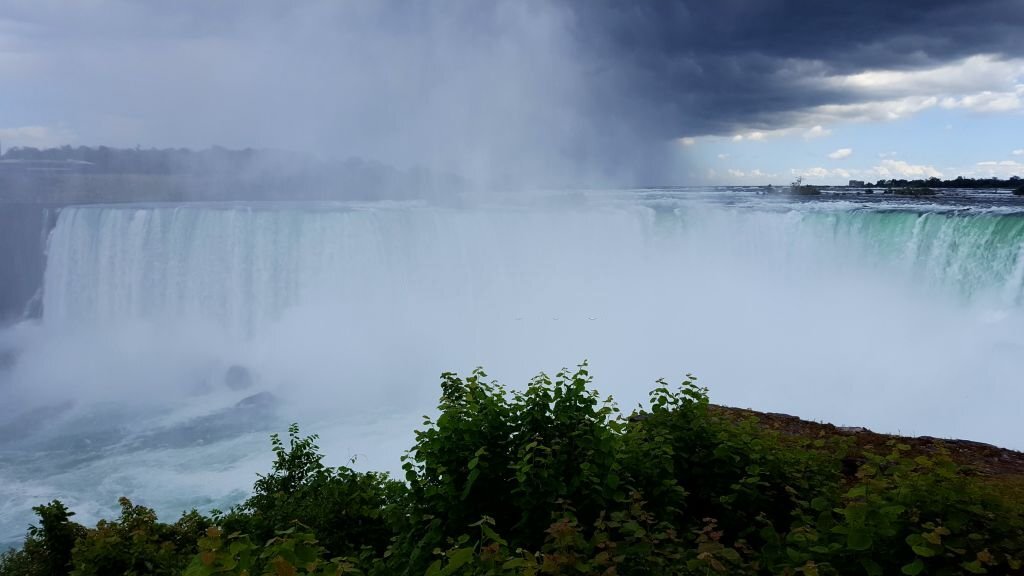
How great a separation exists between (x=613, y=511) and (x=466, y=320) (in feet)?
67.0

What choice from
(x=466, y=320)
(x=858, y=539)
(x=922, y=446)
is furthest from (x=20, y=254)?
(x=858, y=539)

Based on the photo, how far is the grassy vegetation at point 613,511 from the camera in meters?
3.43

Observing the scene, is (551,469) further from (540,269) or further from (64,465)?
(540,269)

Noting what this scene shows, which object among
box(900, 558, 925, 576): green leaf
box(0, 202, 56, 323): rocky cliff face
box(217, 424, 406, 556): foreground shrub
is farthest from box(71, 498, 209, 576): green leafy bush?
box(0, 202, 56, 323): rocky cliff face

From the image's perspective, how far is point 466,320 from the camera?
24.9 metres

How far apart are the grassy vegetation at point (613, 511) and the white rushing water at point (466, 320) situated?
28.8 feet

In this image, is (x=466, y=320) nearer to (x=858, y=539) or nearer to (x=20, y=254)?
(x=20, y=254)

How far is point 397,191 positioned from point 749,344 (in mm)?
28875

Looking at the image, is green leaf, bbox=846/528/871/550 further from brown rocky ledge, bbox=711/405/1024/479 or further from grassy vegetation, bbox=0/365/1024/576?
brown rocky ledge, bbox=711/405/1024/479

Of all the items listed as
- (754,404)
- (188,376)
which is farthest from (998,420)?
(188,376)

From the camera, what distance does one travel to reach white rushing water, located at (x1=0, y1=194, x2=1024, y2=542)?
57.1 ft

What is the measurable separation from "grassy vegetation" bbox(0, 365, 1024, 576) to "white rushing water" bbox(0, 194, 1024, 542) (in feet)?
28.8

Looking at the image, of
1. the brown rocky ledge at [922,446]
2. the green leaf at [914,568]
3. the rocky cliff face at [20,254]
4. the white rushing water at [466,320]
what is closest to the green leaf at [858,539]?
the green leaf at [914,568]

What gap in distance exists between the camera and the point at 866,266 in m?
21.9
